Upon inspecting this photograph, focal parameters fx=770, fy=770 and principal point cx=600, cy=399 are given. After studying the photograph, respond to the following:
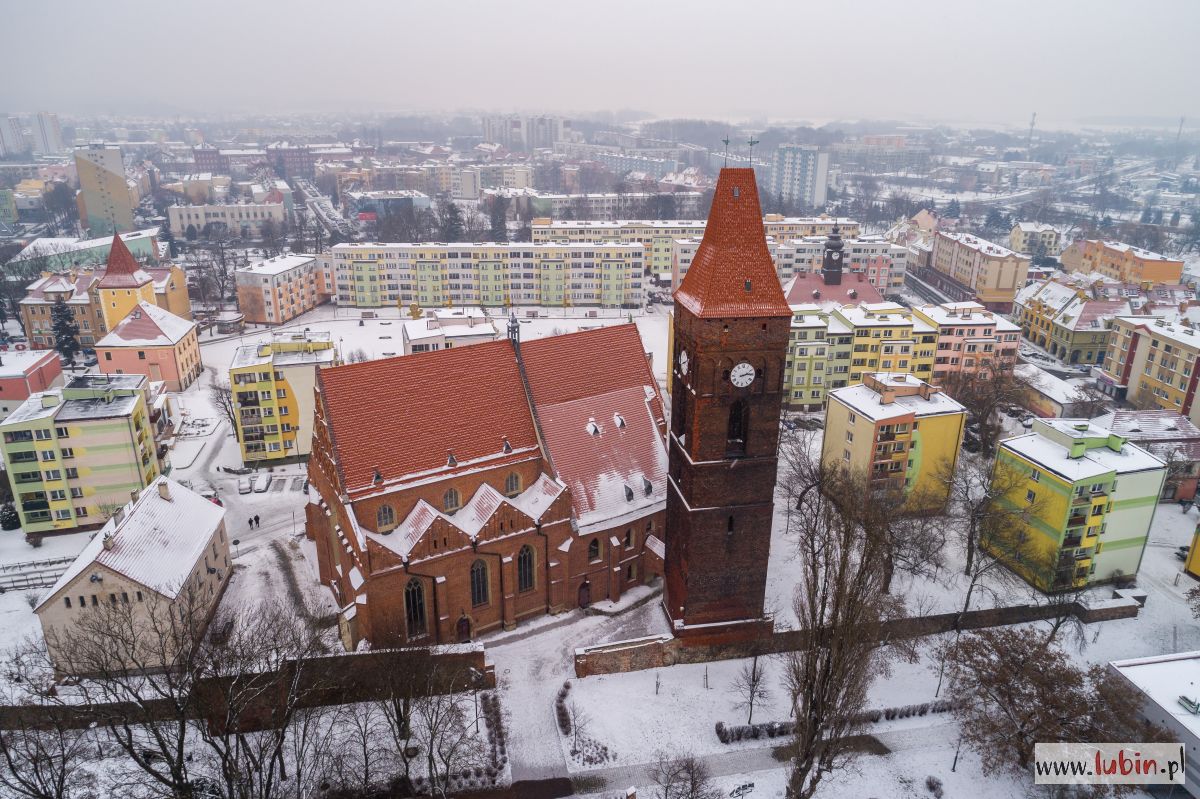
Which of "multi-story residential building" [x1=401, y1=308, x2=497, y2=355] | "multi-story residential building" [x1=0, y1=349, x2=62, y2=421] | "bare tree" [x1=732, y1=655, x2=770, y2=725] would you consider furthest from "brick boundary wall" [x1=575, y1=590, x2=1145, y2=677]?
"multi-story residential building" [x1=0, y1=349, x2=62, y2=421]

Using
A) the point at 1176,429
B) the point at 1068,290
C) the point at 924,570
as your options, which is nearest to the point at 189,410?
the point at 924,570

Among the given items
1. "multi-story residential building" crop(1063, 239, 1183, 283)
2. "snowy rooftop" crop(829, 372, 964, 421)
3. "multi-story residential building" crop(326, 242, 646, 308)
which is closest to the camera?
"snowy rooftop" crop(829, 372, 964, 421)

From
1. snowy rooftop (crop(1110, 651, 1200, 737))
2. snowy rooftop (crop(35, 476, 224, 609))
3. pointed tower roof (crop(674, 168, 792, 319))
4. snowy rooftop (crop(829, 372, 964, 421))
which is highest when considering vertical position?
pointed tower roof (crop(674, 168, 792, 319))

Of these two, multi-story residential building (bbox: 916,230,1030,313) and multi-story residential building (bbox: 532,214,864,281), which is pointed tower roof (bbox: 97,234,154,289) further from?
multi-story residential building (bbox: 916,230,1030,313)

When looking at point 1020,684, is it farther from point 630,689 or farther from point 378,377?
point 378,377

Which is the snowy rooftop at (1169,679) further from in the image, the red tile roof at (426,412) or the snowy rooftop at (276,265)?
the snowy rooftop at (276,265)

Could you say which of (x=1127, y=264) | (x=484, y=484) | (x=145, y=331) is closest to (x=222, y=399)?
(x=145, y=331)

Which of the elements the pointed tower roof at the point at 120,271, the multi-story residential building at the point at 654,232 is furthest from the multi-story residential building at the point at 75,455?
the multi-story residential building at the point at 654,232
